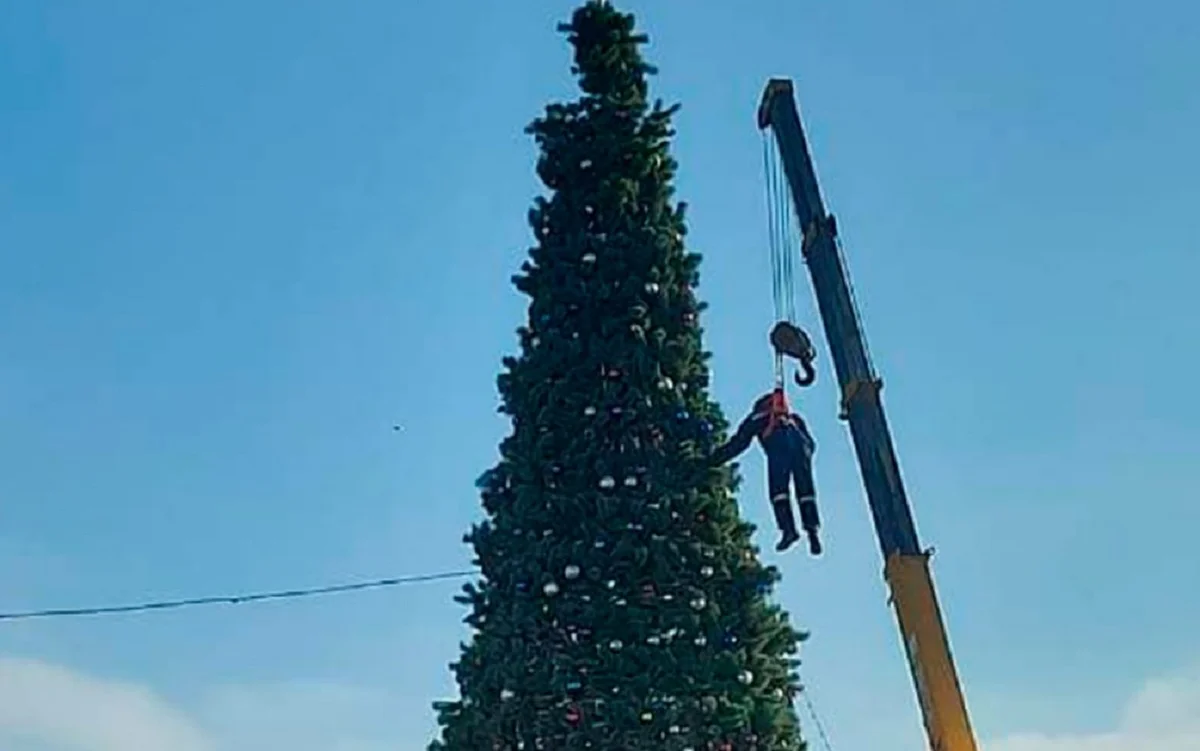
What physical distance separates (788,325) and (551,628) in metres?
2.97

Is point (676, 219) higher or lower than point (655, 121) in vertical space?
lower

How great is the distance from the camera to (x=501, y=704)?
9219mm

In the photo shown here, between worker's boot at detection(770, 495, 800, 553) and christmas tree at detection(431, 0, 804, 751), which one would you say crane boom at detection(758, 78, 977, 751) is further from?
christmas tree at detection(431, 0, 804, 751)

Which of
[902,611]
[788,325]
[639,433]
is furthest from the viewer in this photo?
[788,325]

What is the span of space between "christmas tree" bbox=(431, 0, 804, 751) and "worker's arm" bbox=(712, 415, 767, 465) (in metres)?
0.07

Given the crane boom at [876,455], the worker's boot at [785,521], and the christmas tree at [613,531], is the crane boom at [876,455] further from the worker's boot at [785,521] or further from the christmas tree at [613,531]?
the christmas tree at [613,531]

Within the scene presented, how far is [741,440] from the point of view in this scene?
996 centimetres

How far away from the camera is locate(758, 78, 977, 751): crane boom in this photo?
1008cm

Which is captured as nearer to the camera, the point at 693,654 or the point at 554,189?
the point at 693,654

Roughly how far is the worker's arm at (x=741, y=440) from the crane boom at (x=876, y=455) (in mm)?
829

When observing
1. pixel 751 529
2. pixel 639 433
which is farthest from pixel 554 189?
pixel 751 529

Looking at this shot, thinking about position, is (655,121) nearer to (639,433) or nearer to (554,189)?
(554,189)

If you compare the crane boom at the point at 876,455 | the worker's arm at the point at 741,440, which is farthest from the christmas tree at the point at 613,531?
the crane boom at the point at 876,455

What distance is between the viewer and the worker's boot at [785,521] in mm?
10289
